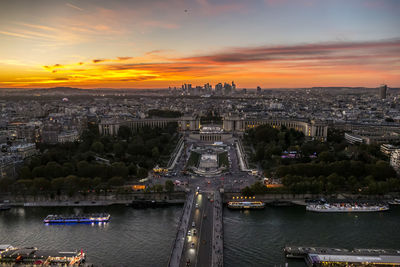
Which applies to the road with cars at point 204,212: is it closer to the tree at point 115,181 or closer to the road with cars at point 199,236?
the road with cars at point 199,236

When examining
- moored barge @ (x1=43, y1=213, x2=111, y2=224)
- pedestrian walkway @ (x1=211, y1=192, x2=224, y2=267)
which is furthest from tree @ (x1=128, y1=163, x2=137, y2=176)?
pedestrian walkway @ (x1=211, y1=192, x2=224, y2=267)

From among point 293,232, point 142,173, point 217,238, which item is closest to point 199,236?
point 217,238

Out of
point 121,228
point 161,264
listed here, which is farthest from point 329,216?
point 121,228

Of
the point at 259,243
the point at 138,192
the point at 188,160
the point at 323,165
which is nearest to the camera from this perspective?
the point at 259,243

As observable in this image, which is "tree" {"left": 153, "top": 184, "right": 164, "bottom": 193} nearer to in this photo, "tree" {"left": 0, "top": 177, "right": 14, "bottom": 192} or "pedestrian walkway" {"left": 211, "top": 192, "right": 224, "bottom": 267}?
"pedestrian walkway" {"left": 211, "top": 192, "right": 224, "bottom": 267}

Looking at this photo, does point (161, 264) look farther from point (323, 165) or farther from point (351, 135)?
point (351, 135)
